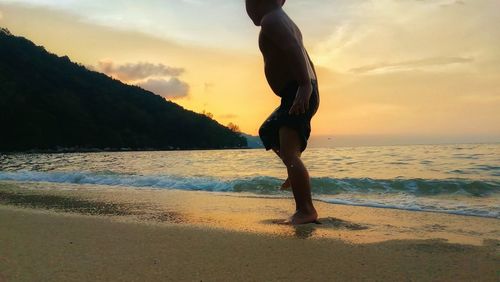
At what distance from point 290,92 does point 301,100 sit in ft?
0.63

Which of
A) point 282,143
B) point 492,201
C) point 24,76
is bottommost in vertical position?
point 492,201

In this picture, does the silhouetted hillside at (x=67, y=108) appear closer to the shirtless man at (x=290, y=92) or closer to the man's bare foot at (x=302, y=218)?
the shirtless man at (x=290, y=92)

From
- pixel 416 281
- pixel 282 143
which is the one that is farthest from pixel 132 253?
pixel 282 143

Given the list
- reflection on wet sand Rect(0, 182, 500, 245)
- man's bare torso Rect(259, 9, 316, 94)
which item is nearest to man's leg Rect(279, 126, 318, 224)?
reflection on wet sand Rect(0, 182, 500, 245)

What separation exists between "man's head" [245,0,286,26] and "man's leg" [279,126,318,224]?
3.11 ft

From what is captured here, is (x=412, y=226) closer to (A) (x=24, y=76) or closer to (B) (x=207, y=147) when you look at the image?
(A) (x=24, y=76)

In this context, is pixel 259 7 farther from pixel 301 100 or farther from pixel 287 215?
pixel 287 215

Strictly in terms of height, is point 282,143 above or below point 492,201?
above

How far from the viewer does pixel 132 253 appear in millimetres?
2145

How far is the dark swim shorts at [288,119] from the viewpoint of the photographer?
10.9ft

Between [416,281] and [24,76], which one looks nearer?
[416,281]

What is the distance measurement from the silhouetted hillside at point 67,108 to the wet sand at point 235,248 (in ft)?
216

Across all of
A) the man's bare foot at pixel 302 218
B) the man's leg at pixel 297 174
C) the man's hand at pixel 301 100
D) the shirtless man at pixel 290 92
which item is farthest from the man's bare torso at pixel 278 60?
the man's bare foot at pixel 302 218

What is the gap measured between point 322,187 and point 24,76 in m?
69.0
